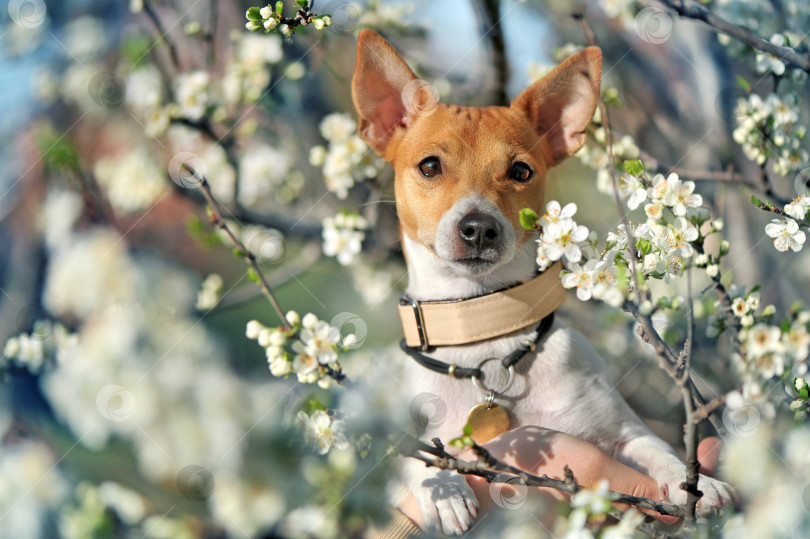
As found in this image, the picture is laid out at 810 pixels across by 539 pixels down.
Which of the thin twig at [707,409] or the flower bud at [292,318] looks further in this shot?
the flower bud at [292,318]

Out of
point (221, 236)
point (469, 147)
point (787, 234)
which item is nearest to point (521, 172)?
point (469, 147)

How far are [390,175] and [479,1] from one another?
34 cm

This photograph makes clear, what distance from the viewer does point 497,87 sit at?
1148 millimetres

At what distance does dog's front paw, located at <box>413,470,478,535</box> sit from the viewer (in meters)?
0.72

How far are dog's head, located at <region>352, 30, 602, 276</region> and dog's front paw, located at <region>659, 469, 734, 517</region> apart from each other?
0.35m

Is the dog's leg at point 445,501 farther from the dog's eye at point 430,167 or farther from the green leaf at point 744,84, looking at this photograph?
the green leaf at point 744,84

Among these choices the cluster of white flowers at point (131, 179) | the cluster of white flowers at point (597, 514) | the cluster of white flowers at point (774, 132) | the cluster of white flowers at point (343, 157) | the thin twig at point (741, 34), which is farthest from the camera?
the cluster of white flowers at point (131, 179)

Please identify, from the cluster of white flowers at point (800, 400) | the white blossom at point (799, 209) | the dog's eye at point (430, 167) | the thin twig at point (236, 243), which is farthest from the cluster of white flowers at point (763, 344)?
the thin twig at point (236, 243)

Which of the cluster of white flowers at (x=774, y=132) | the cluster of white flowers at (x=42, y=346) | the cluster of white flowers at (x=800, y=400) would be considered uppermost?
the cluster of white flowers at (x=774, y=132)

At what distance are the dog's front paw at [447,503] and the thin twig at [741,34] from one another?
0.76 metres

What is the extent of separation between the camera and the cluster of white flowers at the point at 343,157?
116cm

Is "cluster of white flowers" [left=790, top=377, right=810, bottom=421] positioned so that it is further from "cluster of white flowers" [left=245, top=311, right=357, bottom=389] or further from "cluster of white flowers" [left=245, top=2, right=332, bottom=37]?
"cluster of white flowers" [left=245, top=2, right=332, bottom=37]

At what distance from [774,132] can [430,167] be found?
612 millimetres

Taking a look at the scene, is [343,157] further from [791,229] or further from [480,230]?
[791,229]
